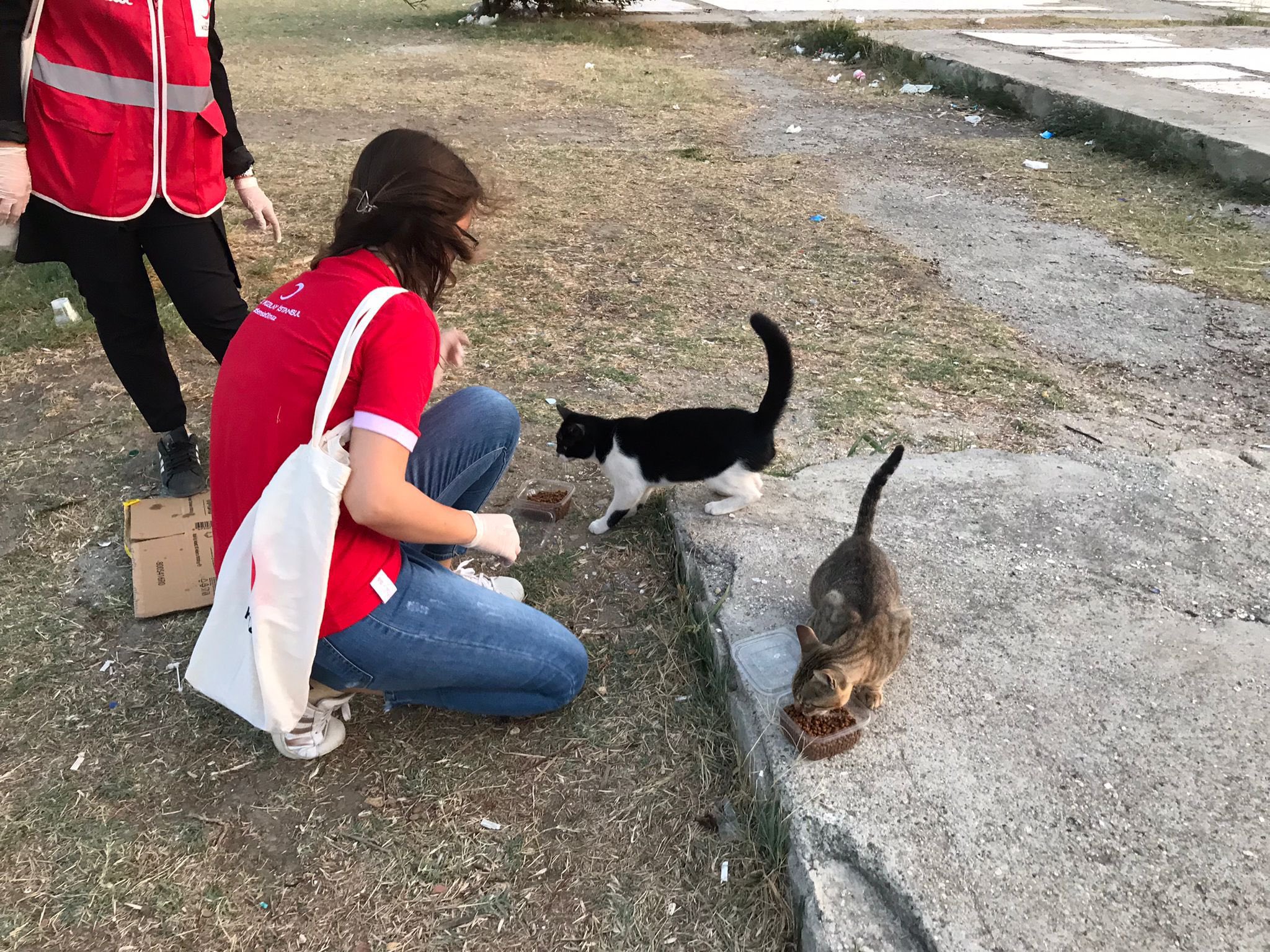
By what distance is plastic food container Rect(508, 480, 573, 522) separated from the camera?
2.79 metres

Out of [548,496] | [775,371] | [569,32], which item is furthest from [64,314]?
[569,32]

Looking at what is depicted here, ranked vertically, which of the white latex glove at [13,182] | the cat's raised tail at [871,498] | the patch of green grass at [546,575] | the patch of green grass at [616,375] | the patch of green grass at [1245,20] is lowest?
Answer: the patch of green grass at [546,575]

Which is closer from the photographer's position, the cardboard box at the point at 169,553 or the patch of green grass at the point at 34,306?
the cardboard box at the point at 169,553

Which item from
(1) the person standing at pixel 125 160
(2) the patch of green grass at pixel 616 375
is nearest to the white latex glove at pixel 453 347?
(1) the person standing at pixel 125 160

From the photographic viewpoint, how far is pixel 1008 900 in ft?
4.98

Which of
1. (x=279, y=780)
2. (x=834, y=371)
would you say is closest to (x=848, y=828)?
(x=279, y=780)

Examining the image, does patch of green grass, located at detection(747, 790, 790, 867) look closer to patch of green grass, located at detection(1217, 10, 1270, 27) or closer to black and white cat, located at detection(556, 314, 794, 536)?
black and white cat, located at detection(556, 314, 794, 536)

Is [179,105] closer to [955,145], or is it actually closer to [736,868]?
[736,868]

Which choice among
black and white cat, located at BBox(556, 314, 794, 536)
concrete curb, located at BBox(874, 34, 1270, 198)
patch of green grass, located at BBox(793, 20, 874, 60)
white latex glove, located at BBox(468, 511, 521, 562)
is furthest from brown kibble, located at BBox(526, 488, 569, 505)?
patch of green grass, located at BBox(793, 20, 874, 60)

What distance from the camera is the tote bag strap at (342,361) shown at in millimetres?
1521

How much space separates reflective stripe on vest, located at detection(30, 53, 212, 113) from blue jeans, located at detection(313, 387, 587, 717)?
1.11 meters

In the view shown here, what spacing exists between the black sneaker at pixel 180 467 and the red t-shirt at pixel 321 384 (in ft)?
4.04

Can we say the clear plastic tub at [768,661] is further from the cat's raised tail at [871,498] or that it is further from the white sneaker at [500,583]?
the white sneaker at [500,583]

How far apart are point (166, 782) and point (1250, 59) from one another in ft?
35.4
